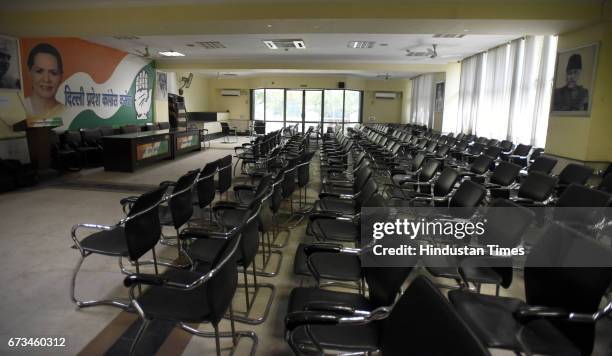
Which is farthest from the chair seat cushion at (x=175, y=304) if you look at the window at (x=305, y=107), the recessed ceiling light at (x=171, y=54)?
the window at (x=305, y=107)

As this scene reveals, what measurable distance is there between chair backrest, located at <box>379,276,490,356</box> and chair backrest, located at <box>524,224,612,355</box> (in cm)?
81

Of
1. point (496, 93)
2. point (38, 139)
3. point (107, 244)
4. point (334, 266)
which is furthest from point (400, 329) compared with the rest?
point (496, 93)

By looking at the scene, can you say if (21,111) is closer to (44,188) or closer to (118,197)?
(44,188)

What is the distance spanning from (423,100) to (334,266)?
13938mm

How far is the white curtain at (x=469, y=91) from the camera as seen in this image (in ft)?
32.2

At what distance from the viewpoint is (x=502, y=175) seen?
405cm

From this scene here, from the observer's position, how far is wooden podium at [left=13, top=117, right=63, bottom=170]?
6617 mm

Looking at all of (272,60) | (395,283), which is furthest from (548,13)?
(272,60)

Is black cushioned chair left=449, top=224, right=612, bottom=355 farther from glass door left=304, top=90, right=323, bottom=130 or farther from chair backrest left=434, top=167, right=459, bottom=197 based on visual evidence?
glass door left=304, top=90, right=323, bottom=130

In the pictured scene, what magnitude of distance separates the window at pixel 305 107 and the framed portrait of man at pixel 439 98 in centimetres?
569

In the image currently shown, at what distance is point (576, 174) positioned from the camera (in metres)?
3.94

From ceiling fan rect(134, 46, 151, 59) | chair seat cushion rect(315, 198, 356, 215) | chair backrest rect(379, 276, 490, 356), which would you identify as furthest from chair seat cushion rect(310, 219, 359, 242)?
ceiling fan rect(134, 46, 151, 59)

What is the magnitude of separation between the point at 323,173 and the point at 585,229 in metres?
3.09

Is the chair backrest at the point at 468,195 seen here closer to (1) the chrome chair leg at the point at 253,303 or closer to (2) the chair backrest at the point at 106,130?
(1) the chrome chair leg at the point at 253,303
